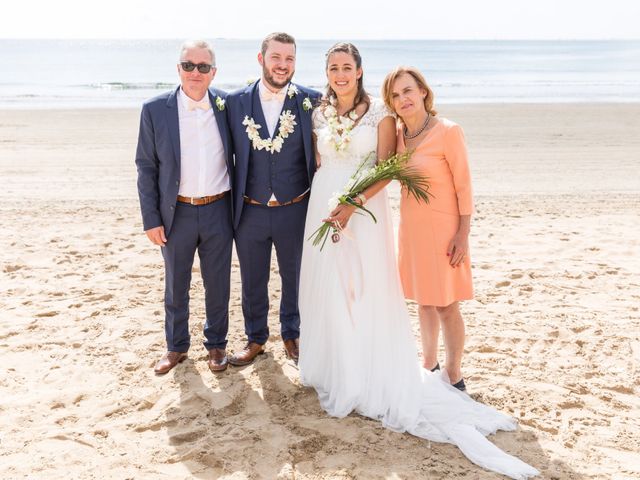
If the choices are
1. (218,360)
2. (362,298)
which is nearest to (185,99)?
(362,298)

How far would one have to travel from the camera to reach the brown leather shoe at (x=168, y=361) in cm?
476

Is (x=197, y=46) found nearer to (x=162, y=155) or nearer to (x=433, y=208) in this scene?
(x=162, y=155)

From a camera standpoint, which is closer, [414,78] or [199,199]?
[414,78]

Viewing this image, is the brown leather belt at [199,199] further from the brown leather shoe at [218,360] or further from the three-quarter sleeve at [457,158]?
the three-quarter sleeve at [457,158]

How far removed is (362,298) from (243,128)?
4.72 ft

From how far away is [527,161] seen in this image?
44.7 ft

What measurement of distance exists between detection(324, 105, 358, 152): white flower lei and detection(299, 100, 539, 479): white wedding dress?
0.03 m

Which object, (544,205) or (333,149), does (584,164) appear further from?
(333,149)

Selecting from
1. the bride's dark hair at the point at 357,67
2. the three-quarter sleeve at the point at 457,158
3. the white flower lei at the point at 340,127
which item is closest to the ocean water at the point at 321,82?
the bride's dark hair at the point at 357,67

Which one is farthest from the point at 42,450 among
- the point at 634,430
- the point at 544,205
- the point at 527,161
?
the point at 527,161

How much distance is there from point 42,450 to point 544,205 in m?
8.16

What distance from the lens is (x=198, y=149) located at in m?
4.46

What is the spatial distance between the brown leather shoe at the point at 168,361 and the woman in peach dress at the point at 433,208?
73.2 inches

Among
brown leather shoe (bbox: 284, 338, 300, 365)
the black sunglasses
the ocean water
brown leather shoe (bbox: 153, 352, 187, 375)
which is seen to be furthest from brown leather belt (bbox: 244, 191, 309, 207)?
the ocean water
